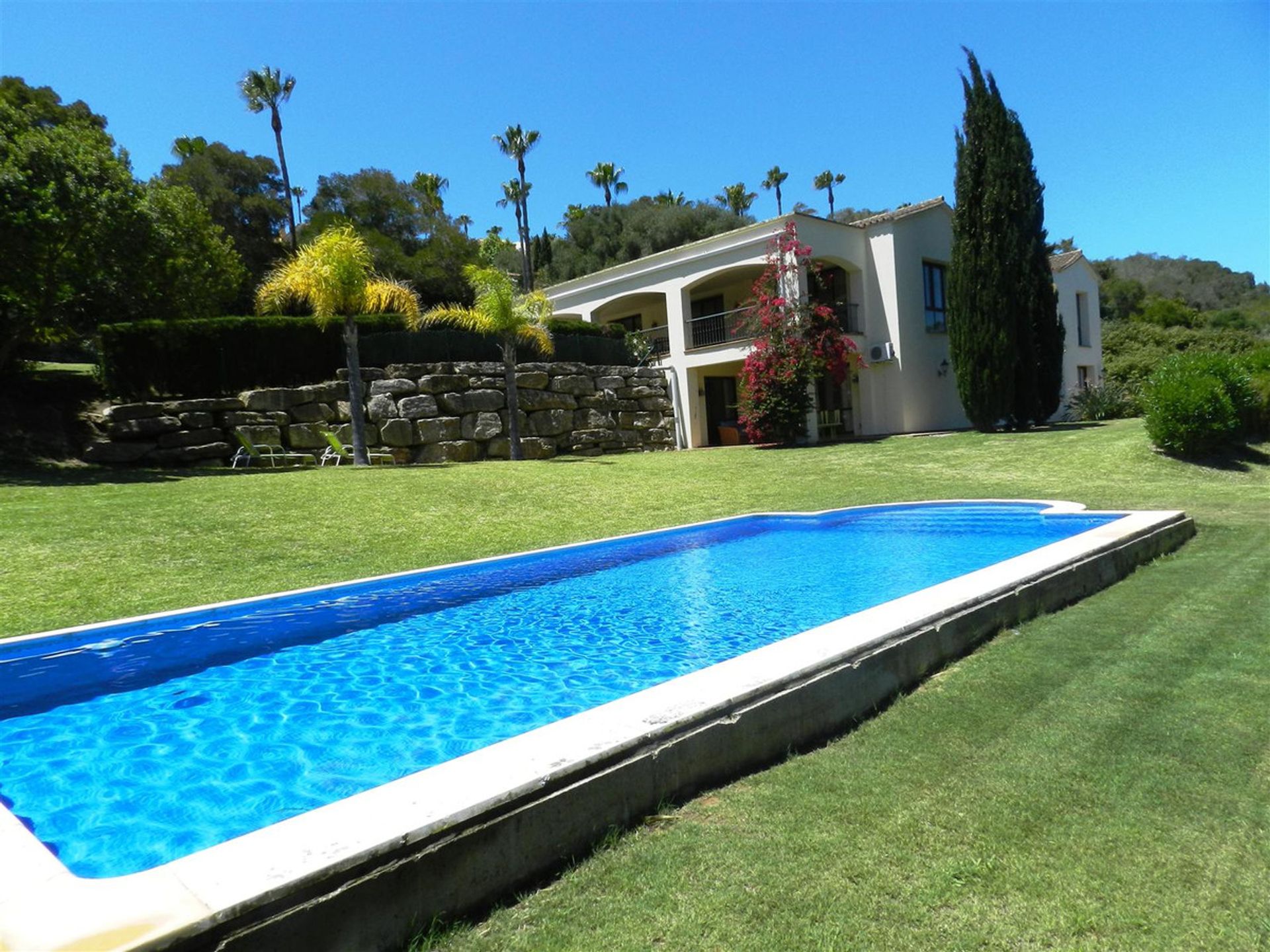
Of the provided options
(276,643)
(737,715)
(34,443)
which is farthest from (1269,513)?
(34,443)

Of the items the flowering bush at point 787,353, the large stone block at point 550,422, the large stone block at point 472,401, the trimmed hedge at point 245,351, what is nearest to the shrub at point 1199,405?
the flowering bush at point 787,353

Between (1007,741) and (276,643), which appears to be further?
(276,643)

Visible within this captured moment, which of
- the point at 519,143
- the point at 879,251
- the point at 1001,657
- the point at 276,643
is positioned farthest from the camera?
the point at 519,143

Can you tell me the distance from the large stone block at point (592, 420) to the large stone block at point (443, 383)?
333cm

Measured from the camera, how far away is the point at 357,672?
527cm

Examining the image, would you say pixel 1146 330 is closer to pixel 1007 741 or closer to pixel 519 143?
pixel 519 143

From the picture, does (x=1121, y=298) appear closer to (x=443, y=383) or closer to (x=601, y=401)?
(x=601, y=401)

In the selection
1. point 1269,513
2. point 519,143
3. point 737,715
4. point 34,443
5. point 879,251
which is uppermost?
point 519,143

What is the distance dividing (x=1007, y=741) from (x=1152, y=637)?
6.75 ft

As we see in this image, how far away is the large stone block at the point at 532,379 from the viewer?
2002 centimetres

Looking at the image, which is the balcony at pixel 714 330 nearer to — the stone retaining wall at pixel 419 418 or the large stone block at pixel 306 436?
the stone retaining wall at pixel 419 418

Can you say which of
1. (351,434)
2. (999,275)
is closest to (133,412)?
(351,434)

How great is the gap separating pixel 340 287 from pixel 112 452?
5630 mm

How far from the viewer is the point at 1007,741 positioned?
327 centimetres
